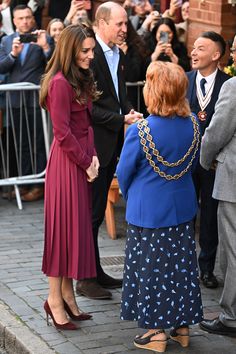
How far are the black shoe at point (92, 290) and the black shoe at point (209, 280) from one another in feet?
2.75

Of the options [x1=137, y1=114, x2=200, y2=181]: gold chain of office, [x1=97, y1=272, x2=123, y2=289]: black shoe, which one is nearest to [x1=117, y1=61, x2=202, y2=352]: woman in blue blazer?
[x1=137, y1=114, x2=200, y2=181]: gold chain of office

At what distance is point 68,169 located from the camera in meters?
6.64

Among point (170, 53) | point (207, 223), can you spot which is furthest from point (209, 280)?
point (170, 53)

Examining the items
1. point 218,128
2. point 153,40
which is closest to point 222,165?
point 218,128

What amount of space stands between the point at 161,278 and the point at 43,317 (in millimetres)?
1183

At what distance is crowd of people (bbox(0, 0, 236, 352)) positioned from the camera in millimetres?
6180

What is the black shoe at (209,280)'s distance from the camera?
25.5 feet

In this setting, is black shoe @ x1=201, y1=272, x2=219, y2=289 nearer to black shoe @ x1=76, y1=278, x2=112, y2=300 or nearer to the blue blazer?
black shoe @ x1=76, y1=278, x2=112, y2=300

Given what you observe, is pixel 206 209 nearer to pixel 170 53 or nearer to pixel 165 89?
pixel 165 89

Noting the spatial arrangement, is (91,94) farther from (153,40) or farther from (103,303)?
(153,40)

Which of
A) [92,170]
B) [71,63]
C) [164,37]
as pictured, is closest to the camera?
[71,63]

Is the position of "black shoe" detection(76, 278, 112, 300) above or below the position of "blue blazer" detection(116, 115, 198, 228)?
below

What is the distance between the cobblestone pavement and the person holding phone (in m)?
2.08

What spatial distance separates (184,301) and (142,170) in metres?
0.90
